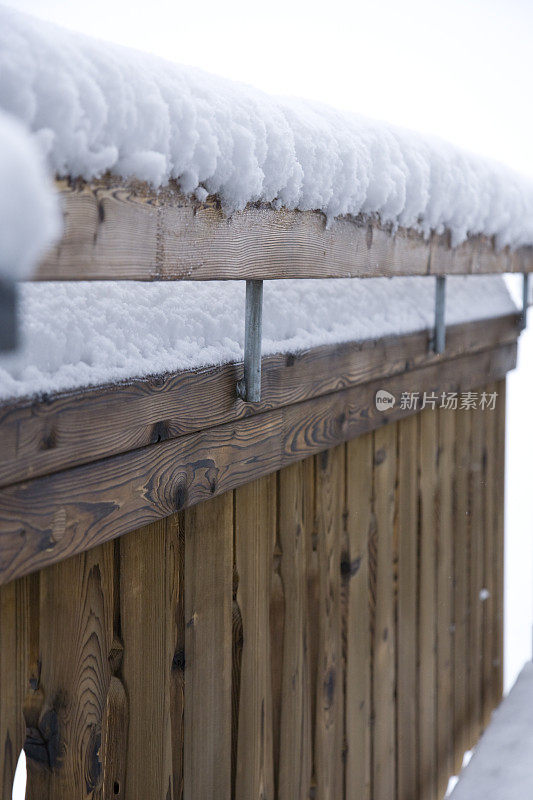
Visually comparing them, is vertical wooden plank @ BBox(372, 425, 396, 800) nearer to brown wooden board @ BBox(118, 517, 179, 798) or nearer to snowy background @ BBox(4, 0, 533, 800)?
brown wooden board @ BBox(118, 517, 179, 798)

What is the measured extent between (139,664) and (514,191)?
169 cm

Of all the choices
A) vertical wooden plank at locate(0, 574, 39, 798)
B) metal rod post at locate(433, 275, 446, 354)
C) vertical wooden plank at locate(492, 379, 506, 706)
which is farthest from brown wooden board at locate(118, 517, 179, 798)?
vertical wooden plank at locate(492, 379, 506, 706)

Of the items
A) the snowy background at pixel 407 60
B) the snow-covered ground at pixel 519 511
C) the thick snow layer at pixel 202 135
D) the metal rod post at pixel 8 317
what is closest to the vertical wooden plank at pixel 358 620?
the thick snow layer at pixel 202 135

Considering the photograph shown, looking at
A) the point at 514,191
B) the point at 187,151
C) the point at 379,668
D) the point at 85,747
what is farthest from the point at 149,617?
the point at 514,191

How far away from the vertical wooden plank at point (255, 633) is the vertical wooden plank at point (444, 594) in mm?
1123

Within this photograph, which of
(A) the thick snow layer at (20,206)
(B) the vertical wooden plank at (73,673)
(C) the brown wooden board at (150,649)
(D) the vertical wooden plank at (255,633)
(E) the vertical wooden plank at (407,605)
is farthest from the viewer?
(E) the vertical wooden plank at (407,605)

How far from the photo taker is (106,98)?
28.4 inches

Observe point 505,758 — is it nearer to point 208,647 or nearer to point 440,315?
point 440,315

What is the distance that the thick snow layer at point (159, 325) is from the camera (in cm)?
93

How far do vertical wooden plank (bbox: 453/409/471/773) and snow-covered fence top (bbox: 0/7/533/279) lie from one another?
1197 millimetres

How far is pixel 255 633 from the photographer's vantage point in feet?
4.88

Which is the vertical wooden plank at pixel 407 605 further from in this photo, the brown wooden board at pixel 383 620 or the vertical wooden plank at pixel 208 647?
the vertical wooden plank at pixel 208 647

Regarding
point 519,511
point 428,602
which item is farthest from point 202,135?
point 519,511

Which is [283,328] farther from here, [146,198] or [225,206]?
[146,198]
